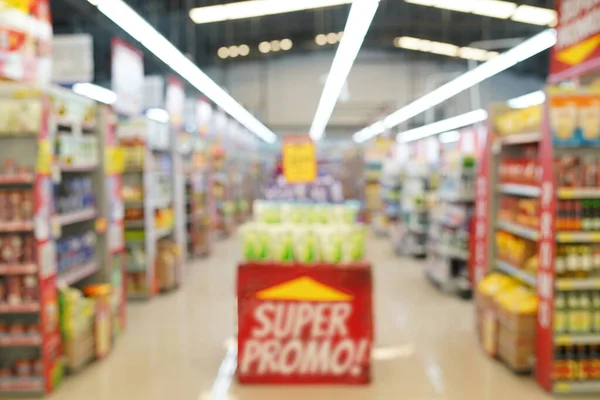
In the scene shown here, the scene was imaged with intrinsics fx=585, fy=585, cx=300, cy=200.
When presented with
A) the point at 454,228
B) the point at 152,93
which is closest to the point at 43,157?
the point at 152,93

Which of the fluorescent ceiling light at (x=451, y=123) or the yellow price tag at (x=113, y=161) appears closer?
the yellow price tag at (x=113, y=161)

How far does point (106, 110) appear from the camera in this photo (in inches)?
244

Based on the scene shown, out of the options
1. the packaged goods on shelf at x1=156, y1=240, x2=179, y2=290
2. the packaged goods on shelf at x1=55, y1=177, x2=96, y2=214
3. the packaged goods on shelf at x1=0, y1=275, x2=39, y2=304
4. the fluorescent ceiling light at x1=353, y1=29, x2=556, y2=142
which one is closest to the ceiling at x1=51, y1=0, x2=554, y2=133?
the fluorescent ceiling light at x1=353, y1=29, x2=556, y2=142

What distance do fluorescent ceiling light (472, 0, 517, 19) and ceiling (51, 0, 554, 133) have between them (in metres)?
0.68

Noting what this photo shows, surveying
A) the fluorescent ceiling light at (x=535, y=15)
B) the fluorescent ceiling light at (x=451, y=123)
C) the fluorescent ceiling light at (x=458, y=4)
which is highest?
the fluorescent ceiling light at (x=458, y=4)

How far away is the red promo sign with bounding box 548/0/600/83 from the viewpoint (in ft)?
15.8

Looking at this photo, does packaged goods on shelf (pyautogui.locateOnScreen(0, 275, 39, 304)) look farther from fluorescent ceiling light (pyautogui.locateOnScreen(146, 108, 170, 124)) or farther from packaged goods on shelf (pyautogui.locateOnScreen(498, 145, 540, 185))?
fluorescent ceiling light (pyautogui.locateOnScreen(146, 108, 170, 124))

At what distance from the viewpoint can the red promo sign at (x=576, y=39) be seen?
4816 mm

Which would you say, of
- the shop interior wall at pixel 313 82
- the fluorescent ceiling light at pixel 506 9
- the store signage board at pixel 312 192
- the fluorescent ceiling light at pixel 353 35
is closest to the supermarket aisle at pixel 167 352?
the store signage board at pixel 312 192

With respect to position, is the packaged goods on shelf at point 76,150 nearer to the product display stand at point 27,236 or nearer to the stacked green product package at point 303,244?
the product display stand at point 27,236

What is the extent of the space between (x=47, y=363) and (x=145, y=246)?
3505 millimetres

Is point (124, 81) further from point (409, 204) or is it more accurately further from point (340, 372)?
point (409, 204)

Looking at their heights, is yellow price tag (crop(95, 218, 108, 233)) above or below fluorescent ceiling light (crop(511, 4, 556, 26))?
below

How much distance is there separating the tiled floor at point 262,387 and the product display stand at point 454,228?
0.34 m
